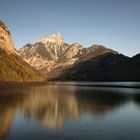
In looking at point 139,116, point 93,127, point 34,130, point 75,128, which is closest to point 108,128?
point 93,127

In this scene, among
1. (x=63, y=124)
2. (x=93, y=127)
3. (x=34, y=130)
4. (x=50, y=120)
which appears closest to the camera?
(x=34, y=130)

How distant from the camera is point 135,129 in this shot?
43906 mm

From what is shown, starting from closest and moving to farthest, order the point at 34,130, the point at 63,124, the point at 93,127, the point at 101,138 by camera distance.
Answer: the point at 101,138 < the point at 34,130 < the point at 93,127 < the point at 63,124

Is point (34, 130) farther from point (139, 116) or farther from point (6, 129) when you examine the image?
point (139, 116)

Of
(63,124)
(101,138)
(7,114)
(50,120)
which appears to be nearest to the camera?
(101,138)

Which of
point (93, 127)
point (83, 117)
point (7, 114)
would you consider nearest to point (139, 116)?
point (83, 117)

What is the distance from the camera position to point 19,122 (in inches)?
1986

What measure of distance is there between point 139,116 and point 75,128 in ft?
74.3

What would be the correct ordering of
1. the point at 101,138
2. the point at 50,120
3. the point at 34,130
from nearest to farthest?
the point at 101,138 < the point at 34,130 < the point at 50,120

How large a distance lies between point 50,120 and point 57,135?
50.1 ft

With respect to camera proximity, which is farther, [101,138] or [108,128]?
[108,128]

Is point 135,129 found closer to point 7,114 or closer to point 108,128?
point 108,128

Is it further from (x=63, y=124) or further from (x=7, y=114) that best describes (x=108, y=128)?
(x=7, y=114)

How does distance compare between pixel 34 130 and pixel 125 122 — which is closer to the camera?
pixel 34 130
